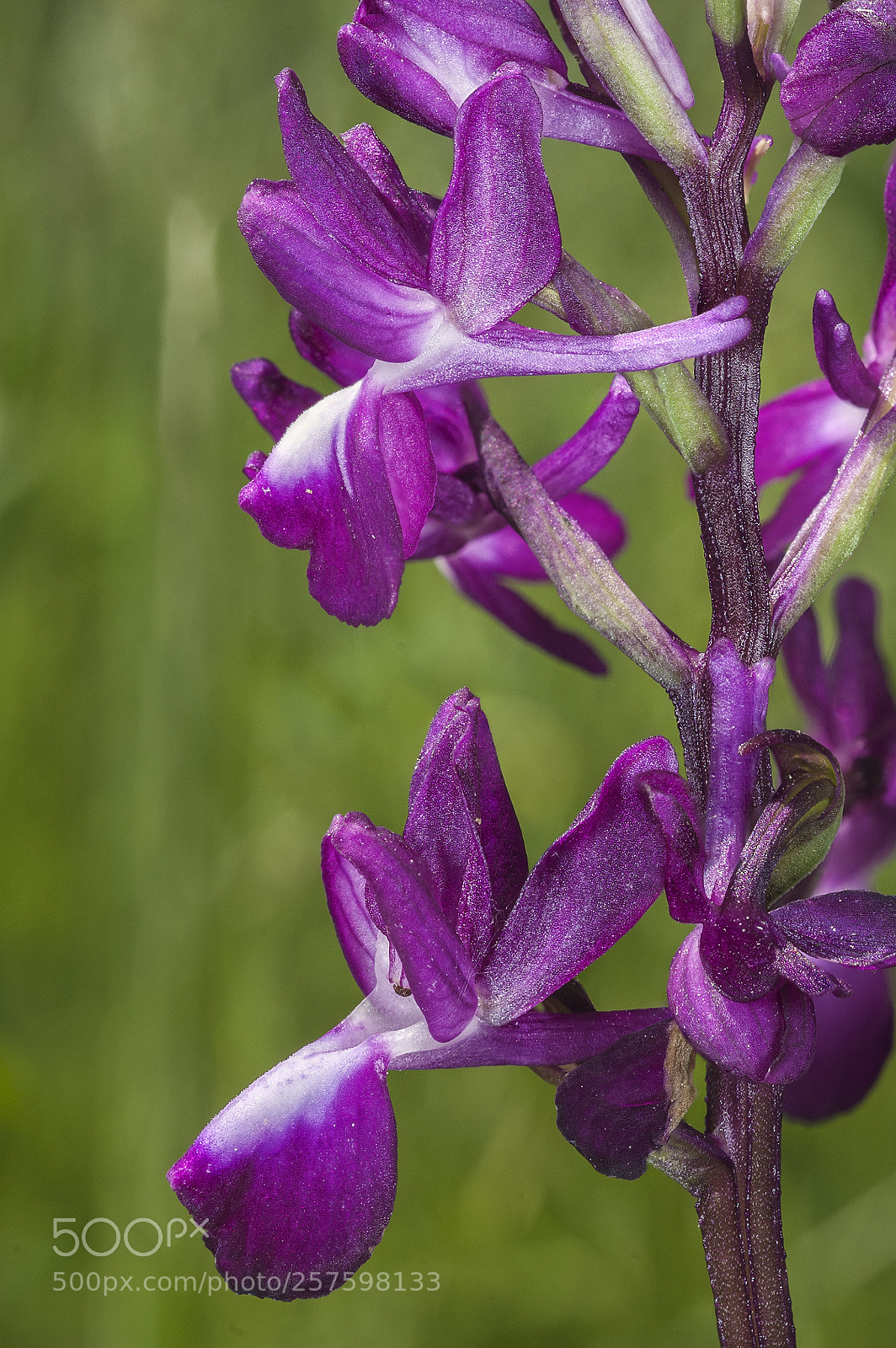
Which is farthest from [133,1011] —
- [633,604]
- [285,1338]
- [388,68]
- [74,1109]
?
[388,68]

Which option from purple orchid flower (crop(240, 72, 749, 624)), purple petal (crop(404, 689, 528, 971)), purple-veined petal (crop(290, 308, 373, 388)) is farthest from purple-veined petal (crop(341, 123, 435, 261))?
purple petal (crop(404, 689, 528, 971))

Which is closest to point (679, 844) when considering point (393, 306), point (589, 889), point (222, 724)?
point (589, 889)

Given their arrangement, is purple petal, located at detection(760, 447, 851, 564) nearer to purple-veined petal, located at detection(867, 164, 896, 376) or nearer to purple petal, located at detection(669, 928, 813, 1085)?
purple-veined petal, located at detection(867, 164, 896, 376)

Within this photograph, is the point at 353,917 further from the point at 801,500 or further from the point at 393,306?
the point at 801,500

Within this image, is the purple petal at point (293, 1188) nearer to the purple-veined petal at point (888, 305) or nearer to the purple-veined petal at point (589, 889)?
the purple-veined petal at point (589, 889)

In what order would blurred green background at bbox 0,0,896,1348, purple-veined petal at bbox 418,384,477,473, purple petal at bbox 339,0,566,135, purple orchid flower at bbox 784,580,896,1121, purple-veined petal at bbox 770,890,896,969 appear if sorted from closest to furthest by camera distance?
1. purple-veined petal at bbox 770,890,896,969
2. purple petal at bbox 339,0,566,135
3. purple-veined petal at bbox 418,384,477,473
4. purple orchid flower at bbox 784,580,896,1121
5. blurred green background at bbox 0,0,896,1348
